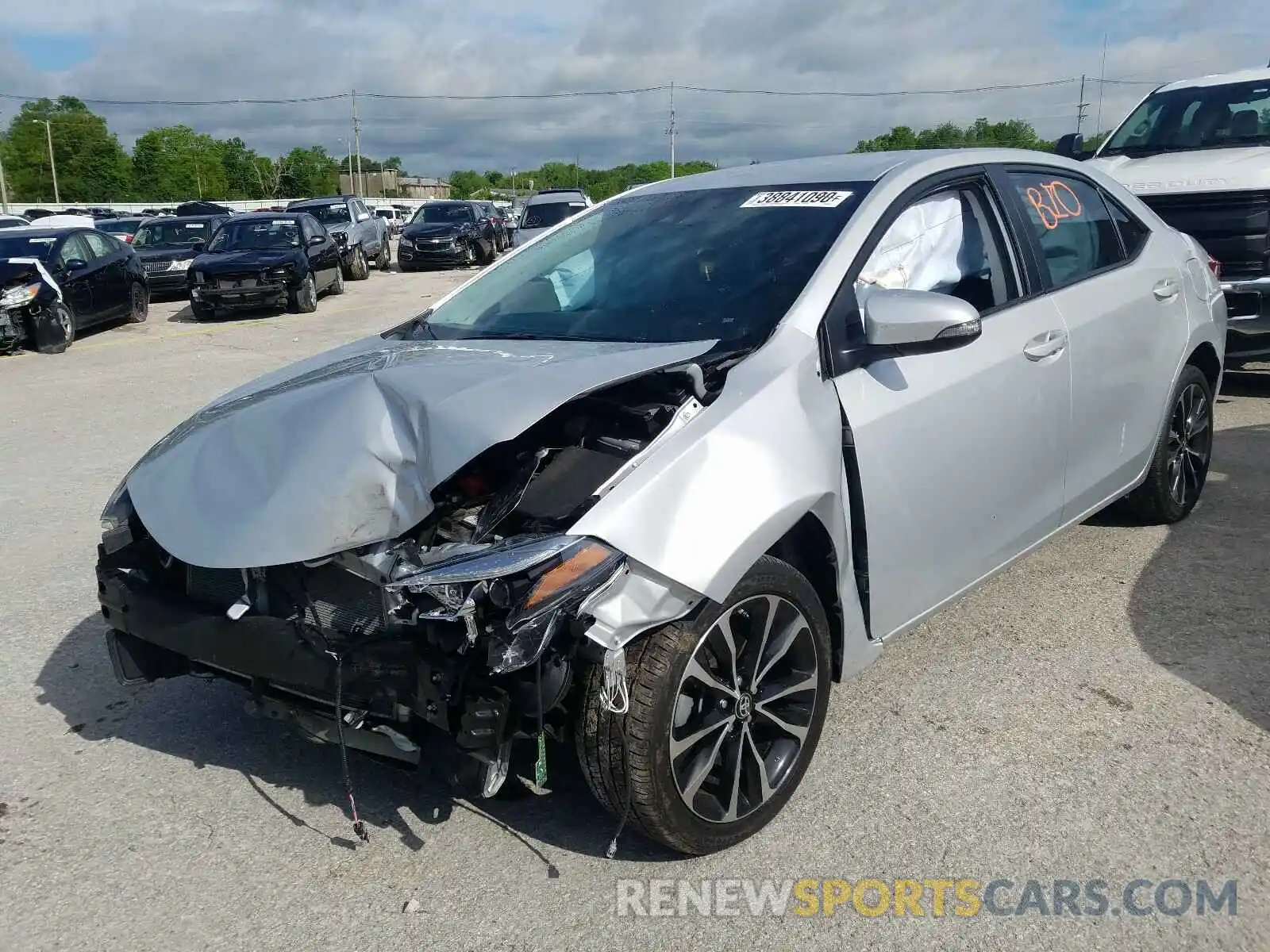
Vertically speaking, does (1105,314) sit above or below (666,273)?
below

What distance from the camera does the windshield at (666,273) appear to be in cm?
342

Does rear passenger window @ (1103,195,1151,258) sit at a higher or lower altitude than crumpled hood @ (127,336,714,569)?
higher

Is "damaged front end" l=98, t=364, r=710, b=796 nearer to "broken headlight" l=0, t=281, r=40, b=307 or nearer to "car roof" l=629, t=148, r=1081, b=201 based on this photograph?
"car roof" l=629, t=148, r=1081, b=201

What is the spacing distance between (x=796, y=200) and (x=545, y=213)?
65.4ft

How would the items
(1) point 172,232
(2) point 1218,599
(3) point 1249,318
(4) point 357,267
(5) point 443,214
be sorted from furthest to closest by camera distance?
(5) point 443,214
(4) point 357,267
(1) point 172,232
(3) point 1249,318
(2) point 1218,599

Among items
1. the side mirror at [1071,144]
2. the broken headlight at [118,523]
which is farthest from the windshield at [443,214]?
the broken headlight at [118,523]

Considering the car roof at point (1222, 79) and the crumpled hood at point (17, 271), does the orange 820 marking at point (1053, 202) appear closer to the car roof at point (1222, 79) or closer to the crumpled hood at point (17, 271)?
the car roof at point (1222, 79)

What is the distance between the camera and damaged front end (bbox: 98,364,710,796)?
249 cm

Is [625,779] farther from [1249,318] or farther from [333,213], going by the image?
[333,213]

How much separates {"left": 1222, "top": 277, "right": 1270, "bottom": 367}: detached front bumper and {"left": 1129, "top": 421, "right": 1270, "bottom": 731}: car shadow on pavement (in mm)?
2091

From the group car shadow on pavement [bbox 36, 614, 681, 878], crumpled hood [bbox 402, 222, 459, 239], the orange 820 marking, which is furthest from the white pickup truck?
crumpled hood [bbox 402, 222, 459, 239]

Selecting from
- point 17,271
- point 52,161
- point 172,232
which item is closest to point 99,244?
point 17,271

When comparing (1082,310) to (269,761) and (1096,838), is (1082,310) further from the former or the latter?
(269,761)

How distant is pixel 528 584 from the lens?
2.47 metres
